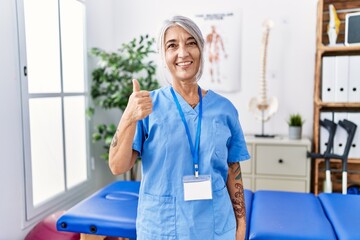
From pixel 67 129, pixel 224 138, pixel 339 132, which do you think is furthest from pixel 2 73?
pixel 339 132

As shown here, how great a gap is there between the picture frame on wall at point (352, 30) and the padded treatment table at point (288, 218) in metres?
1.29

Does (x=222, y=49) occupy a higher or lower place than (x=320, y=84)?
higher

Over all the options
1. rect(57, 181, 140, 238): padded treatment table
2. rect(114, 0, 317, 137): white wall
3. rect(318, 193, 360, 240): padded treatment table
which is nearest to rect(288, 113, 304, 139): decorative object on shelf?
rect(114, 0, 317, 137): white wall

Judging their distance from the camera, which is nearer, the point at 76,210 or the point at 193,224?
the point at 193,224

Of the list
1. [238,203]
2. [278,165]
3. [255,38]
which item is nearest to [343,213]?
[238,203]

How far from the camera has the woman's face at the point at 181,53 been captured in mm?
987

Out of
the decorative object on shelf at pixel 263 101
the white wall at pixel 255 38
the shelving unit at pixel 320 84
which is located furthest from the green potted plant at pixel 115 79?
the shelving unit at pixel 320 84

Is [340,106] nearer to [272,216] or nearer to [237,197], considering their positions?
[272,216]

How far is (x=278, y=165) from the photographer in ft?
8.29

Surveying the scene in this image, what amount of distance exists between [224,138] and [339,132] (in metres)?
1.77

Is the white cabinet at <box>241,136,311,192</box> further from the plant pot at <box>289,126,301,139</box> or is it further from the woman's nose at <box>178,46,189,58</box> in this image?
the woman's nose at <box>178,46,189,58</box>

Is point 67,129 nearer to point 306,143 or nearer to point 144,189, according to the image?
point 144,189

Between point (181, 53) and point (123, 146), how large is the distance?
0.33m

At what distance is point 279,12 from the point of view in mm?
2795
